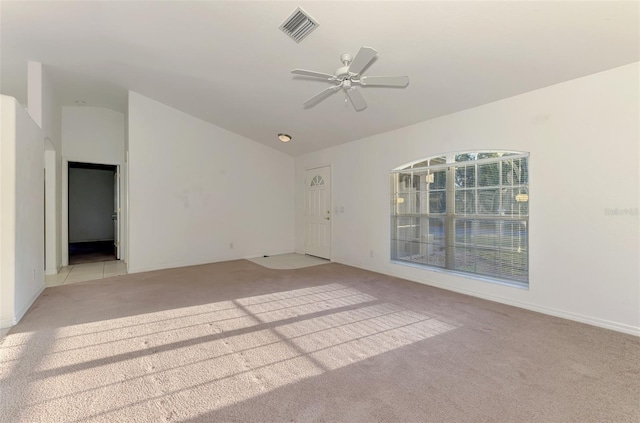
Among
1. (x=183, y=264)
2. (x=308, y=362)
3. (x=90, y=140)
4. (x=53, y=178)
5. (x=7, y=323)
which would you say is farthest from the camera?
(x=90, y=140)

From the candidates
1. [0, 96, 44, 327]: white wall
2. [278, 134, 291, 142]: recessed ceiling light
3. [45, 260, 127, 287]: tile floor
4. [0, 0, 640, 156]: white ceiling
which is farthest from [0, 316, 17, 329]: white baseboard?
[278, 134, 291, 142]: recessed ceiling light

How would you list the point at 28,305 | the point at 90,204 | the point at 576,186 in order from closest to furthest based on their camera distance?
the point at 576,186 → the point at 28,305 → the point at 90,204

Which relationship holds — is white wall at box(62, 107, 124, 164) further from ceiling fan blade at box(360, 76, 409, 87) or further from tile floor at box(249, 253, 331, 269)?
ceiling fan blade at box(360, 76, 409, 87)

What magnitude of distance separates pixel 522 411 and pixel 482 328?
1.23m

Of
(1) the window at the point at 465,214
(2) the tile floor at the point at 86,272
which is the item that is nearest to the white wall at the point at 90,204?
(2) the tile floor at the point at 86,272

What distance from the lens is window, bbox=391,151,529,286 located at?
3.65 metres

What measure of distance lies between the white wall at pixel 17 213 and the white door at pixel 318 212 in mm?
4604

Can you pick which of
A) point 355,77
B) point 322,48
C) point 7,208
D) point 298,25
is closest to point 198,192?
point 7,208

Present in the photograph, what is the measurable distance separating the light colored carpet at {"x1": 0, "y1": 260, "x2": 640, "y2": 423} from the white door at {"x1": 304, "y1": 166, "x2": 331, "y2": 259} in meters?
2.79

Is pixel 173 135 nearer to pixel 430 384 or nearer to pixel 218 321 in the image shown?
pixel 218 321

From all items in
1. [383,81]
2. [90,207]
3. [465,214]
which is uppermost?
[383,81]

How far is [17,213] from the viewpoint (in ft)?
10.3

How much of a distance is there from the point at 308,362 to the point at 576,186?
3192 millimetres

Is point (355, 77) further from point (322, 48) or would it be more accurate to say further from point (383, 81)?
point (322, 48)
